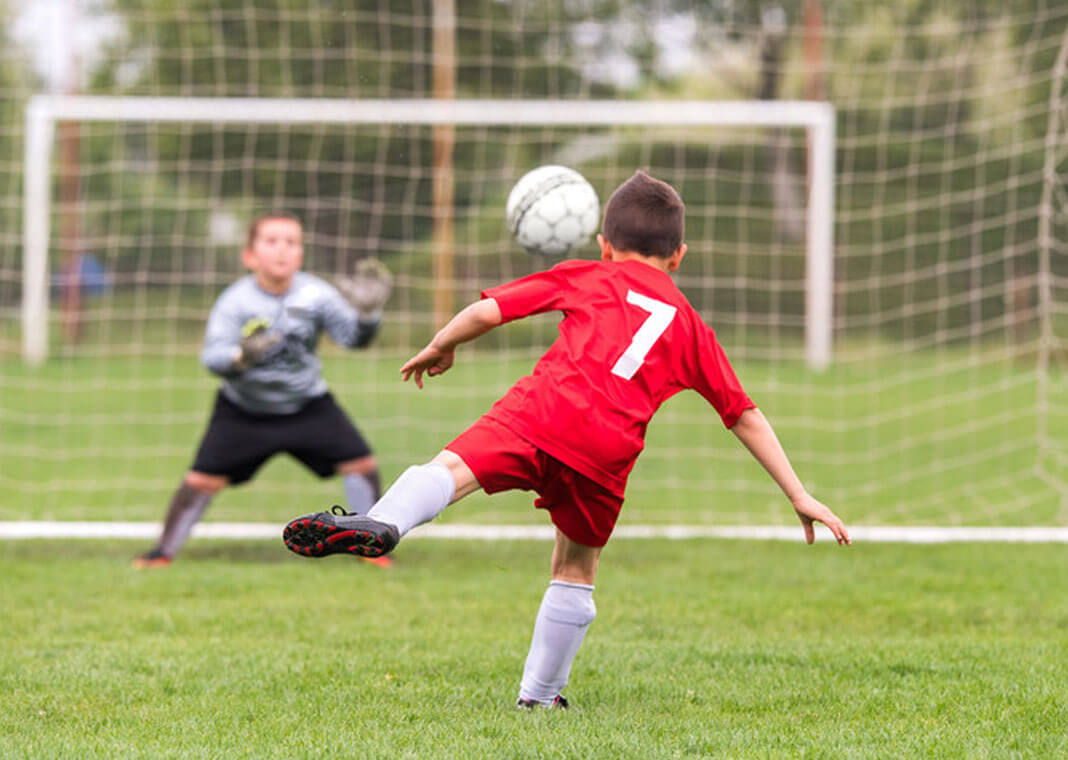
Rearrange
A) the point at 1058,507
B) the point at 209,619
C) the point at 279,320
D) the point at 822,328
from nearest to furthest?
the point at 209,619 < the point at 279,320 < the point at 1058,507 < the point at 822,328

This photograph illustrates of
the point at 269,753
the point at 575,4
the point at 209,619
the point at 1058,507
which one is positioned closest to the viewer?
the point at 269,753

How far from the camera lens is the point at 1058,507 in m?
8.97

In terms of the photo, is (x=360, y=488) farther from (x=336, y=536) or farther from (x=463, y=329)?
(x=336, y=536)

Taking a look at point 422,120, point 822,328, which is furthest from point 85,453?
point 822,328

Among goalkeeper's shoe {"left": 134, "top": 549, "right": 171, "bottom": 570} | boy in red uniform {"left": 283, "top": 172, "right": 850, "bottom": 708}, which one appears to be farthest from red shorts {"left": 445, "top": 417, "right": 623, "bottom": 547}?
goalkeeper's shoe {"left": 134, "top": 549, "right": 171, "bottom": 570}

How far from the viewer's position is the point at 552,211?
187 inches

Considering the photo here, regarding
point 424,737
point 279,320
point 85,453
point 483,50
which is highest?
point 483,50

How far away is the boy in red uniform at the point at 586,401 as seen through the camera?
3693 millimetres

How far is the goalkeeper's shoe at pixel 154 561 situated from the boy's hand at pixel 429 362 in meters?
3.36

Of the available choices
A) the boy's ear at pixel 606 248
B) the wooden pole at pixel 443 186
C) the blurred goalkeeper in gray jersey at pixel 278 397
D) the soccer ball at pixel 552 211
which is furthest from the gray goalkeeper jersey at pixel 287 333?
the wooden pole at pixel 443 186

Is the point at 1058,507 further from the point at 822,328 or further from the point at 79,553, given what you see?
the point at 79,553

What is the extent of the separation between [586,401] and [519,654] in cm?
149

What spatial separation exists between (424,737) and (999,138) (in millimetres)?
14086

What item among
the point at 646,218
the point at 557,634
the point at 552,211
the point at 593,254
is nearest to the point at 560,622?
the point at 557,634
